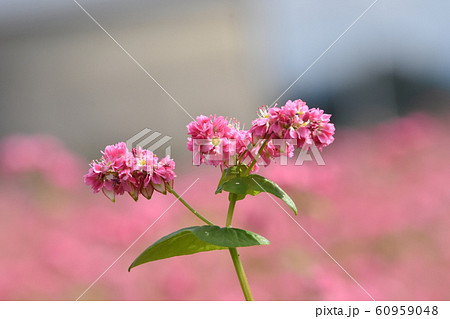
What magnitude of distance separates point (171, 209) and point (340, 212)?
38 cm

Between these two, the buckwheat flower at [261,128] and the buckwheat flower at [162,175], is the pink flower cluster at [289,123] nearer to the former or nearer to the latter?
the buckwheat flower at [261,128]

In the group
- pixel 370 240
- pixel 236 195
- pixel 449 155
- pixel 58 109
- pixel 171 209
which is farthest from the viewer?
pixel 58 109

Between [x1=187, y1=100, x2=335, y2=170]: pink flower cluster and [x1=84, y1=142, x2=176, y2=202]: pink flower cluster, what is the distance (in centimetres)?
5

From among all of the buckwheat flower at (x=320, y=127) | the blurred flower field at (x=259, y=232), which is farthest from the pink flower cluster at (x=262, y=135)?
the blurred flower field at (x=259, y=232)

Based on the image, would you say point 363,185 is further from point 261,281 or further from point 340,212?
point 261,281

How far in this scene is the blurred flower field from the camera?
3.41 feet

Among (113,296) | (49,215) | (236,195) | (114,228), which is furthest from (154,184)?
(49,215)

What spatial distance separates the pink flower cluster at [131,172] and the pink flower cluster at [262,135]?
0.05m

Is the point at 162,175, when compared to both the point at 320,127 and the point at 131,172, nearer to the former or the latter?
the point at 131,172

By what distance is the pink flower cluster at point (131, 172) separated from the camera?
2.18 feet

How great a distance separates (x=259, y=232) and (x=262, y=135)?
0.60 meters

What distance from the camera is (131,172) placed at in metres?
0.67

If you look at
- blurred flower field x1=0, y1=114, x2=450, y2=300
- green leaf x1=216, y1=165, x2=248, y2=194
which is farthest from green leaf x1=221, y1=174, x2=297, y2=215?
blurred flower field x1=0, y1=114, x2=450, y2=300

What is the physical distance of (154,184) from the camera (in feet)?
2.20
